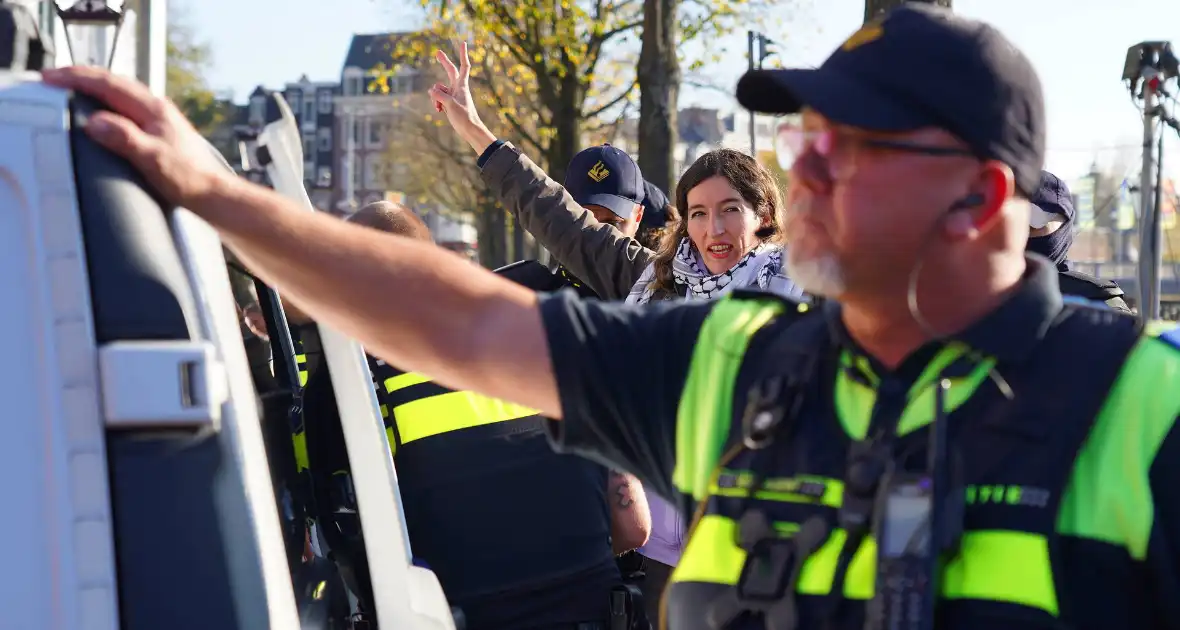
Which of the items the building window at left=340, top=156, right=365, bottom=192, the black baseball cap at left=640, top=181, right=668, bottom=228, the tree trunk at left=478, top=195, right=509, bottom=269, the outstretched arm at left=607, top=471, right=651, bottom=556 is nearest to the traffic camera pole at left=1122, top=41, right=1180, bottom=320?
the black baseball cap at left=640, top=181, right=668, bottom=228

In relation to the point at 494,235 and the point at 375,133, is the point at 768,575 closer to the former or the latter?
the point at 494,235

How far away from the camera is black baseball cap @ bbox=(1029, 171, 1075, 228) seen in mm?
4152

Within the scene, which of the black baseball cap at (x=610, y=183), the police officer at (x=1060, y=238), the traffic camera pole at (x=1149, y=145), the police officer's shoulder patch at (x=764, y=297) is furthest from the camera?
the traffic camera pole at (x=1149, y=145)

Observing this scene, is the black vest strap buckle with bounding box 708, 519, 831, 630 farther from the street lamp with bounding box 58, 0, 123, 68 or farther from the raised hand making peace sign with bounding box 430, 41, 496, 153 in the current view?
Result: the raised hand making peace sign with bounding box 430, 41, 496, 153

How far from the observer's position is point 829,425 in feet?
5.63

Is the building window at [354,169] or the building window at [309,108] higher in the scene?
Result: the building window at [309,108]

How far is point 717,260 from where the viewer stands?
13.7ft

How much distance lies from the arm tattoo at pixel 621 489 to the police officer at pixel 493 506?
0.17 meters

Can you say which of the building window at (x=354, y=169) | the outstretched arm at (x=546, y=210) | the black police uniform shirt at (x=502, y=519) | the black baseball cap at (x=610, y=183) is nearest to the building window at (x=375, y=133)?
the building window at (x=354, y=169)

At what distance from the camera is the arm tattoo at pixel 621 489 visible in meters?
3.36

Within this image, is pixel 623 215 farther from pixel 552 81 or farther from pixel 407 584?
pixel 552 81

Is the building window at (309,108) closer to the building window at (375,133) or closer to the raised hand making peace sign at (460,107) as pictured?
the building window at (375,133)

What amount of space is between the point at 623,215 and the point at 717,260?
2.52 feet

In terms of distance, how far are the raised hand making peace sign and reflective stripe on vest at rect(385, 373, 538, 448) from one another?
1411 mm
